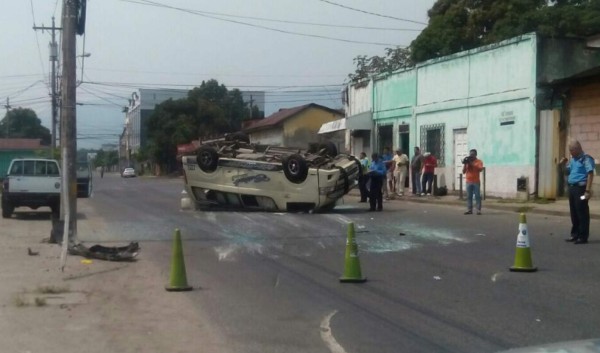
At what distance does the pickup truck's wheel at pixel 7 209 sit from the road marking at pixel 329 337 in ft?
56.3

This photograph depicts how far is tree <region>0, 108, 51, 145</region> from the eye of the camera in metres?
108

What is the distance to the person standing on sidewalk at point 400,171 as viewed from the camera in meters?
29.5

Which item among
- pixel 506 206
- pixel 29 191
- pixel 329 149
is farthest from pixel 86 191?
pixel 506 206

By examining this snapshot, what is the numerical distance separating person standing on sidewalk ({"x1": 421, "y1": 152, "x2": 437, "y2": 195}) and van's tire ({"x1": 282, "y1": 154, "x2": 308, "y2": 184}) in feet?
26.0

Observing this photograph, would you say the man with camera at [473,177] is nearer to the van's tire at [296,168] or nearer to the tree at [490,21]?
the van's tire at [296,168]

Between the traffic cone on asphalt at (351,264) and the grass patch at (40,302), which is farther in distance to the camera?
the traffic cone on asphalt at (351,264)

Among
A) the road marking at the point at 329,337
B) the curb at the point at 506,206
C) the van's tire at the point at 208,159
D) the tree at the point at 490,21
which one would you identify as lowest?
the road marking at the point at 329,337

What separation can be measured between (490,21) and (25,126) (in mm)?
80974

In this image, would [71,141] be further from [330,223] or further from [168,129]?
[168,129]

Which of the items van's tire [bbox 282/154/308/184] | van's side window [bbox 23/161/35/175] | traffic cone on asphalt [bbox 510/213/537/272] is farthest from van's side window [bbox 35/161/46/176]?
traffic cone on asphalt [bbox 510/213/537/272]

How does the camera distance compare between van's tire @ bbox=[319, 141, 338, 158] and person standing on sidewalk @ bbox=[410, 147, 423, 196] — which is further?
person standing on sidewalk @ bbox=[410, 147, 423, 196]

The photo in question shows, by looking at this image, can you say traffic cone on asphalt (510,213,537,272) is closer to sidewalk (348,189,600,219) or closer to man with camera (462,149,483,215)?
sidewalk (348,189,600,219)

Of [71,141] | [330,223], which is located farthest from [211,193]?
[71,141]

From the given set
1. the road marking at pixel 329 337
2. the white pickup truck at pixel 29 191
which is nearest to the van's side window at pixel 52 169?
the white pickup truck at pixel 29 191
